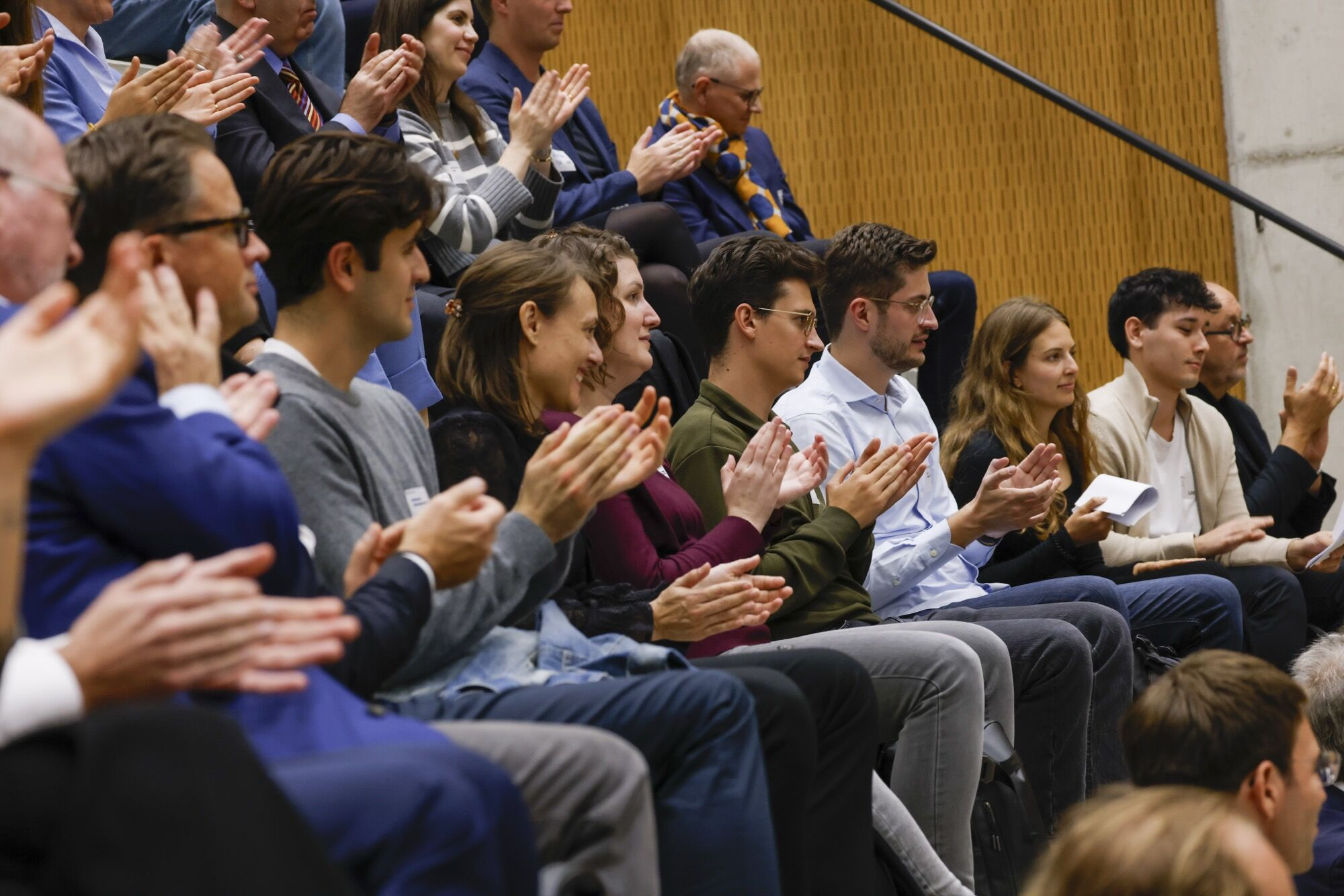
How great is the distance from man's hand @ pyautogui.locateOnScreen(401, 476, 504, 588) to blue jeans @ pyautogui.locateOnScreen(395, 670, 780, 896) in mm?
148

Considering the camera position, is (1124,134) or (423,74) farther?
(1124,134)

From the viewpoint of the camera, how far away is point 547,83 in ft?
10.3

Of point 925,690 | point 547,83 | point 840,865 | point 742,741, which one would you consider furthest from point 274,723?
point 547,83

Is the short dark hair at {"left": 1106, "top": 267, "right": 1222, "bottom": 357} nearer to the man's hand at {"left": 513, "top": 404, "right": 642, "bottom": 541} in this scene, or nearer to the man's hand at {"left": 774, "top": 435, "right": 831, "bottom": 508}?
the man's hand at {"left": 774, "top": 435, "right": 831, "bottom": 508}

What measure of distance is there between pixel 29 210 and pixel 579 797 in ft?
2.19

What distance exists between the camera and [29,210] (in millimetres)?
1266

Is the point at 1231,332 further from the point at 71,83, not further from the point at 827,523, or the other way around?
the point at 71,83

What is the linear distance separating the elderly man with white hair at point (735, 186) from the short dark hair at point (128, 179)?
2.35 meters

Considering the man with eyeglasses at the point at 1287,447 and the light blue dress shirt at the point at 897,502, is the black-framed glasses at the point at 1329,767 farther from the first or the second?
the man with eyeglasses at the point at 1287,447

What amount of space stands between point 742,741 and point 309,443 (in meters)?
0.53

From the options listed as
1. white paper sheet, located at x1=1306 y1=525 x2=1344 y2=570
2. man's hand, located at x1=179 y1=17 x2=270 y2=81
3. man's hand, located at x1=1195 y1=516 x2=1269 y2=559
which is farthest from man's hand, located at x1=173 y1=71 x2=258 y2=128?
white paper sheet, located at x1=1306 y1=525 x2=1344 y2=570

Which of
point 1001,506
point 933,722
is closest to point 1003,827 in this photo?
point 933,722

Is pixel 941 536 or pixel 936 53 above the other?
pixel 936 53

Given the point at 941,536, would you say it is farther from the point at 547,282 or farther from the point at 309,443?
the point at 309,443
